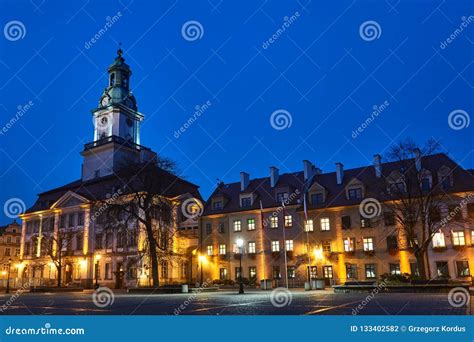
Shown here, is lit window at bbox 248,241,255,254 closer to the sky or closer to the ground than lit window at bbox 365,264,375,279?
closer to the sky

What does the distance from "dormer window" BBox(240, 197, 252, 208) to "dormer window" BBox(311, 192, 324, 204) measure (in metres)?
7.51

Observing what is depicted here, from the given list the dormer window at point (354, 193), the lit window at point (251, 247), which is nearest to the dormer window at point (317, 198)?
the dormer window at point (354, 193)

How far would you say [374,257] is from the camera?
4281 cm

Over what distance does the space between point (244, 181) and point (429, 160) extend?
21079 millimetres

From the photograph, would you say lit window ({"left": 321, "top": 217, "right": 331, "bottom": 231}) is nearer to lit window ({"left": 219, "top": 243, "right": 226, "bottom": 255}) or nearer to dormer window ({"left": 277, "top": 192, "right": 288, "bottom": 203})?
dormer window ({"left": 277, "top": 192, "right": 288, "bottom": 203})

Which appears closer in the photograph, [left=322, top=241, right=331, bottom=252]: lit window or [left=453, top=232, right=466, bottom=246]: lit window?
[left=453, top=232, right=466, bottom=246]: lit window

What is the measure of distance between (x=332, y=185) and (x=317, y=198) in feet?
8.80

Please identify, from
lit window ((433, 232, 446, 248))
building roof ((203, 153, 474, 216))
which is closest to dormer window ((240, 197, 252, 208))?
building roof ((203, 153, 474, 216))

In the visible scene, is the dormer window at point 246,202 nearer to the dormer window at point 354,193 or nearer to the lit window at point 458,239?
the dormer window at point 354,193

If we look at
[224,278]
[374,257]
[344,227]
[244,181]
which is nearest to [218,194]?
[244,181]

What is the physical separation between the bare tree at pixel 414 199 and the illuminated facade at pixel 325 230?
45 centimetres

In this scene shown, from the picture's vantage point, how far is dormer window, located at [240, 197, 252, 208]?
5144 centimetres

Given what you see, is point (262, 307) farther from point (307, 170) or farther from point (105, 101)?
point (105, 101)
